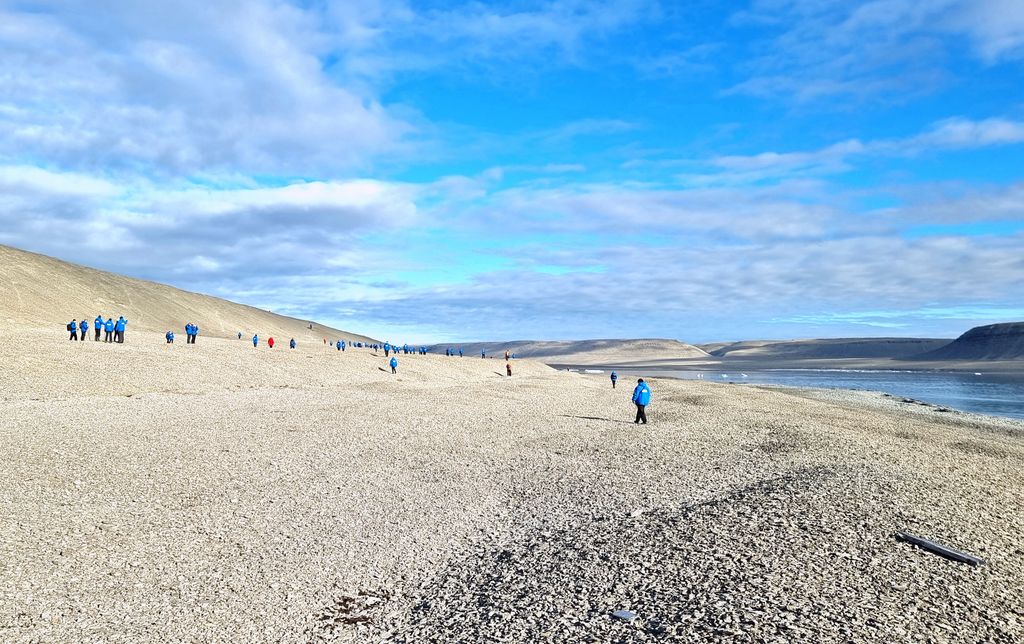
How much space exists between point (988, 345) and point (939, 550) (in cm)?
19352

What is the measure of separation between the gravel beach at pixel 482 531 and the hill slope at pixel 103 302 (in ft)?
159

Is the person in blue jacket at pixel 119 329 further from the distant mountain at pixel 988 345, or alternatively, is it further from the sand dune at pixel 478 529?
the distant mountain at pixel 988 345

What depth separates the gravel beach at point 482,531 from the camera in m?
7.98

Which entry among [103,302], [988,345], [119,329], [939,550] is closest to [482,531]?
[939,550]

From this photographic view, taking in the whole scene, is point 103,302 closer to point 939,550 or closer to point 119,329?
point 119,329

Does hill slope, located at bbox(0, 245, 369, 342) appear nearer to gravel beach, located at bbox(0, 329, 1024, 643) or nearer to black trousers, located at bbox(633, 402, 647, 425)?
gravel beach, located at bbox(0, 329, 1024, 643)

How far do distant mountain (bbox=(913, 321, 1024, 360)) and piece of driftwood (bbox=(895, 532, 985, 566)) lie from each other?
180m

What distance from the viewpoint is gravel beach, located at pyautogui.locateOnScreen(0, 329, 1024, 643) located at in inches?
314

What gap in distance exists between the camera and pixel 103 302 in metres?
A: 92.4

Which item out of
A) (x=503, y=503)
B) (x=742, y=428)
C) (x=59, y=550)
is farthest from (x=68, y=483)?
(x=742, y=428)

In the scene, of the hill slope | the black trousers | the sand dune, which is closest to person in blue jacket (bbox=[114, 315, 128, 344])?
the hill slope

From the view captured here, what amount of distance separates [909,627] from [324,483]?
11678mm

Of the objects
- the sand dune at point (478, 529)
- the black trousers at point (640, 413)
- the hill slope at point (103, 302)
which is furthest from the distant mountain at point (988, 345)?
the black trousers at point (640, 413)

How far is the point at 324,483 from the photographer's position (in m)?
14.9
